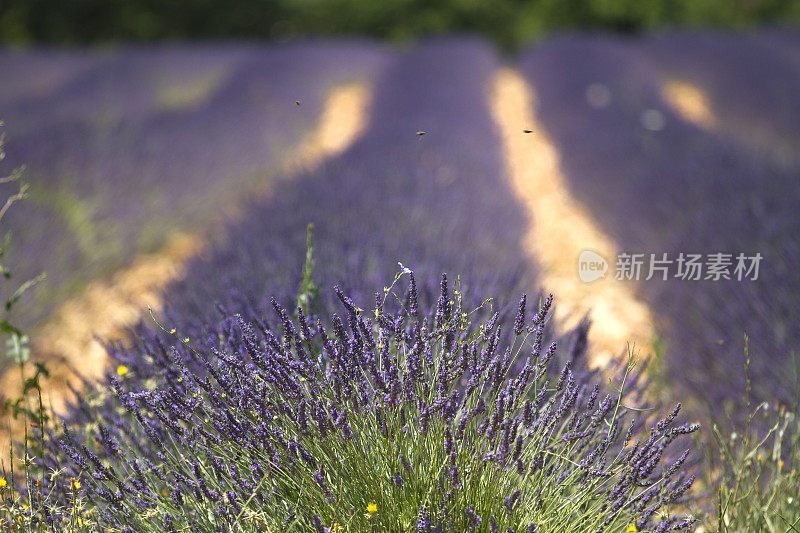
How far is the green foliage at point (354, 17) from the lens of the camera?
9.72 metres

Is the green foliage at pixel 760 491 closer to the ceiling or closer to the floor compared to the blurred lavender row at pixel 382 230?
closer to the floor

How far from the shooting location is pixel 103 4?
9.99m

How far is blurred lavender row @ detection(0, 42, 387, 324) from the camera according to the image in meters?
3.04

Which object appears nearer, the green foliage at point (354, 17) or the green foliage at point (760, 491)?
the green foliage at point (760, 491)

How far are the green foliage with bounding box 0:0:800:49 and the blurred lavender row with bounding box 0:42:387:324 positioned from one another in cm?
160

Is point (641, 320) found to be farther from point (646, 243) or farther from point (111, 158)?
point (111, 158)

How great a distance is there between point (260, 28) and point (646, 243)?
38.4 ft

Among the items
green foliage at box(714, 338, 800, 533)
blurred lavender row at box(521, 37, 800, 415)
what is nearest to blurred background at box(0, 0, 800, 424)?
blurred lavender row at box(521, 37, 800, 415)

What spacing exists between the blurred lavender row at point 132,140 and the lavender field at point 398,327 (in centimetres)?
3

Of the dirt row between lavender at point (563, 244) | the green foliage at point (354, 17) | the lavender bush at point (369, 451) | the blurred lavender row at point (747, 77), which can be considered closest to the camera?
the lavender bush at point (369, 451)

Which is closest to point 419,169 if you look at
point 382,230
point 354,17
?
point 382,230

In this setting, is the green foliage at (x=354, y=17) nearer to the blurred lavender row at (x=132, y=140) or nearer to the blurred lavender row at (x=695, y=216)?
the blurred lavender row at (x=132, y=140)

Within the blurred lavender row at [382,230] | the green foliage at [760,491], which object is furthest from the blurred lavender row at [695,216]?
the blurred lavender row at [382,230]

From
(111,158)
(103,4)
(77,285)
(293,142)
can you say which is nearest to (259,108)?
(293,142)
